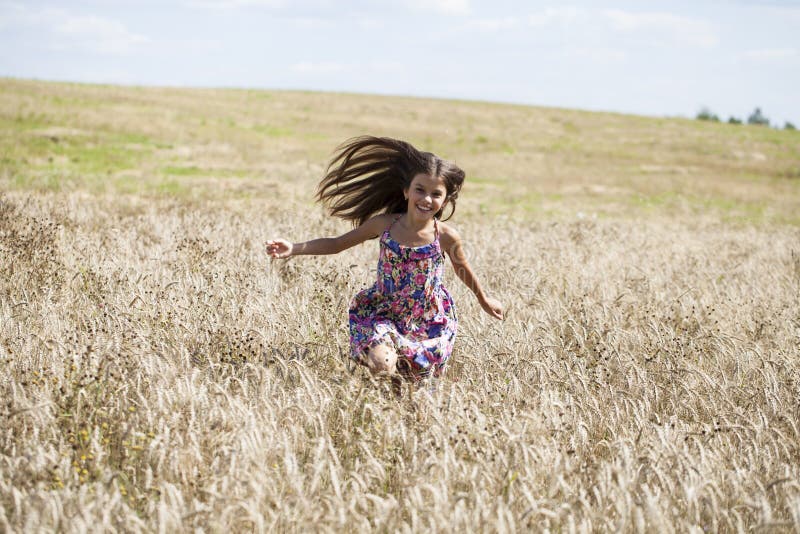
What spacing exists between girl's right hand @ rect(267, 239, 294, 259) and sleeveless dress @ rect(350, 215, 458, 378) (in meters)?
0.53

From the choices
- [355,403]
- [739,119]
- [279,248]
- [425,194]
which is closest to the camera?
[355,403]

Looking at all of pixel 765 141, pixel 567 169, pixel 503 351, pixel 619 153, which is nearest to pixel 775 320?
pixel 503 351

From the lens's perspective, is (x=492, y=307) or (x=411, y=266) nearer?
(x=411, y=266)

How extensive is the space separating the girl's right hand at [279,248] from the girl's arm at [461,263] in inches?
38.6

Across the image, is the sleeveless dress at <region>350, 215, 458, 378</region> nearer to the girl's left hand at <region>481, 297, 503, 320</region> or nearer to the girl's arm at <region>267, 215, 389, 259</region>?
the girl's arm at <region>267, 215, 389, 259</region>

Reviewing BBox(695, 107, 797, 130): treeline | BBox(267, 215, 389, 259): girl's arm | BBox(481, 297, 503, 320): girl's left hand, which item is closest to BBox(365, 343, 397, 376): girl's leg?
BBox(267, 215, 389, 259): girl's arm

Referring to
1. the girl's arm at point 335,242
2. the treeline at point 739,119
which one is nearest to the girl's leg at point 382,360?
the girl's arm at point 335,242

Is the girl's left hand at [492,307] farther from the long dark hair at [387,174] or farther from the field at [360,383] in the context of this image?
the long dark hair at [387,174]

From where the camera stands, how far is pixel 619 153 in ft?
116

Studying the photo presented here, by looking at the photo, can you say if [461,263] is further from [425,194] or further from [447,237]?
[425,194]

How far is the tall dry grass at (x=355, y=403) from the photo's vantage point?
2752 mm

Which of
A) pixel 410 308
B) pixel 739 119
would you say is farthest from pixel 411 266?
pixel 739 119

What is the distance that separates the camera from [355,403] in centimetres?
343

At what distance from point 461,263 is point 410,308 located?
479 millimetres
